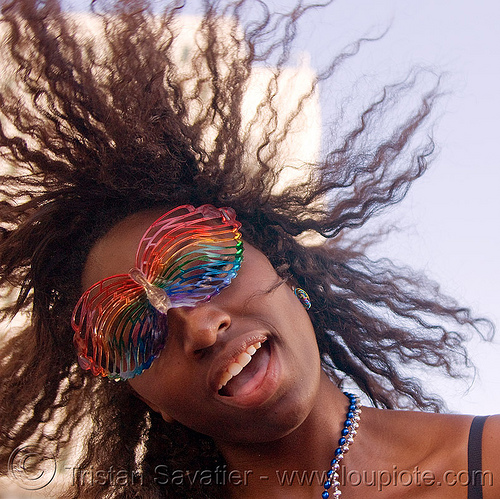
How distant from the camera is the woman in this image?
2.23 meters

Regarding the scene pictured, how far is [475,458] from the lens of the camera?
86.0 inches

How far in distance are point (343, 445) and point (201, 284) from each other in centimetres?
73

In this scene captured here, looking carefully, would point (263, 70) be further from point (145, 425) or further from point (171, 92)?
point (145, 425)

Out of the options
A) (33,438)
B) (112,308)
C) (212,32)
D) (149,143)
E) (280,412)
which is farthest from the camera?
(33,438)

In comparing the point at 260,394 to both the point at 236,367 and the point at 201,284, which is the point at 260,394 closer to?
the point at 236,367

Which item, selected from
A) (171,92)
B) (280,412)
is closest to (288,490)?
(280,412)

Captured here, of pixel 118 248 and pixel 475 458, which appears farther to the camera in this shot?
pixel 118 248

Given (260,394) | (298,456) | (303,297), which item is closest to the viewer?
(260,394)

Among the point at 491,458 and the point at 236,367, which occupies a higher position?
the point at 236,367

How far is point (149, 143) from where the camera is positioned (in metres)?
2.55

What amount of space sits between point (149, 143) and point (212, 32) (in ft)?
1.76

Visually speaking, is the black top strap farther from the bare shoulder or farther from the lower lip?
the lower lip

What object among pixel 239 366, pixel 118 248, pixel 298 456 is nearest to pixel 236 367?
pixel 239 366

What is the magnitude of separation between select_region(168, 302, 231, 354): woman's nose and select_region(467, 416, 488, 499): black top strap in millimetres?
839
